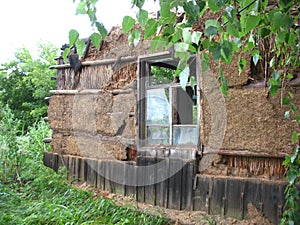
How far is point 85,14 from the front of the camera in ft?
3.58

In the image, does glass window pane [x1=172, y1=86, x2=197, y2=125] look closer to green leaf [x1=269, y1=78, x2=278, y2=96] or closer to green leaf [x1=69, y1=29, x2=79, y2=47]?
green leaf [x1=269, y1=78, x2=278, y2=96]

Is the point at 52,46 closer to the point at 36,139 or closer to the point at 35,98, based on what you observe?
the point at 35,98

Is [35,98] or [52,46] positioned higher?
[52,46]

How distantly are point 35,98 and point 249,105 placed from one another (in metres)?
11.9

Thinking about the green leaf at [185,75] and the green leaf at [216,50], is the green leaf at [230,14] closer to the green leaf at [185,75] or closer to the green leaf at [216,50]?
the green leaf at [216,50]

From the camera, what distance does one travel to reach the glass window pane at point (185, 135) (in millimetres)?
4109

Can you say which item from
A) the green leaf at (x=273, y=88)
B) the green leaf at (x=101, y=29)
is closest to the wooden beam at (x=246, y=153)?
the green leaf at (x=273, y=88)

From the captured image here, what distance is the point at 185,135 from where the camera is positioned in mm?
4176

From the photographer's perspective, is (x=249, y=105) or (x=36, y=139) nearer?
(x=249, y=105)

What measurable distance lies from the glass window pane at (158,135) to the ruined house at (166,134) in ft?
0.05

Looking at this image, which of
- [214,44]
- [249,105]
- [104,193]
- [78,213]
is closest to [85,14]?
[214,44]

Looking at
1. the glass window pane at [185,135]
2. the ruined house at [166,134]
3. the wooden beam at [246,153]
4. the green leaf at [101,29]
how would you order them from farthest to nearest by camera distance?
1. the glass window pane at [185,135]
2. the ruined house at [166,134]
3. the wooden beam at [246,153]
4. the green leaf at [101,29]

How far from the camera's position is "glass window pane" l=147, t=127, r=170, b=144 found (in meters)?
4.34

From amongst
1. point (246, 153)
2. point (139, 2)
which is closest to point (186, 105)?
point (246, 153)
